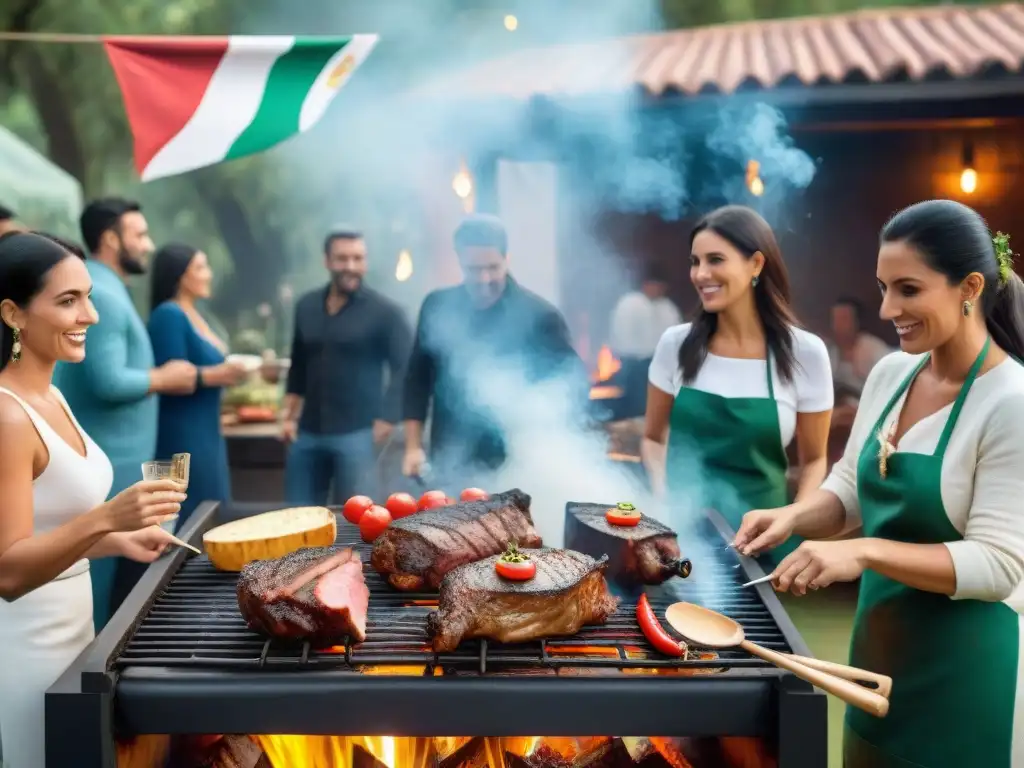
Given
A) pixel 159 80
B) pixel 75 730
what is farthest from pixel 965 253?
pixel 159 80

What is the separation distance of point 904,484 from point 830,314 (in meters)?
7.34

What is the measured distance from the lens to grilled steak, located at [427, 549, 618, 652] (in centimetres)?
257

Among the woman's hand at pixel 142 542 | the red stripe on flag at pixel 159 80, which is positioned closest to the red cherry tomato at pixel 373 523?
the woman's hand at pixel 142 542

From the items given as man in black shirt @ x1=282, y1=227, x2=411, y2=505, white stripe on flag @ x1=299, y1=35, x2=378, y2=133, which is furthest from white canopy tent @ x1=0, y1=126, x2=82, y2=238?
white stripe on flag @ x1=299, y1=35, x2=378, y2=133

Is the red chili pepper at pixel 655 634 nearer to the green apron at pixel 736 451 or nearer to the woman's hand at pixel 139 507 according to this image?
the woman's hand at pixel 139 507

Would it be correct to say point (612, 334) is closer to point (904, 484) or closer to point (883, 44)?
point (883, 44)

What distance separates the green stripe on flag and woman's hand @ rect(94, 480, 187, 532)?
323 centimetres

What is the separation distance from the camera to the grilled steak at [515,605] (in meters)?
2.57

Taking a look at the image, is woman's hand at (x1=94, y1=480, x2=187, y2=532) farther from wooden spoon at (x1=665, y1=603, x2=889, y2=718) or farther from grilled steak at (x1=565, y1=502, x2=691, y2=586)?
wooden spoon at (x1=665, y1=603, x2=889, y2=718)

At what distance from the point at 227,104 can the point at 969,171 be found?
25.0 feet

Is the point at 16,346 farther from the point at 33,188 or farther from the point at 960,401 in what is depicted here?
the point at 33,188

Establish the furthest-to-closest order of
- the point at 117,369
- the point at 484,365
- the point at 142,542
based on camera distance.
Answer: the point at 484,365
the point at 117,369
the point at 142,542

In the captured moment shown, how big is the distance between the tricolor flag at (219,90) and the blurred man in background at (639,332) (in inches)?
176

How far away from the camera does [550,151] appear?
9.38 m
